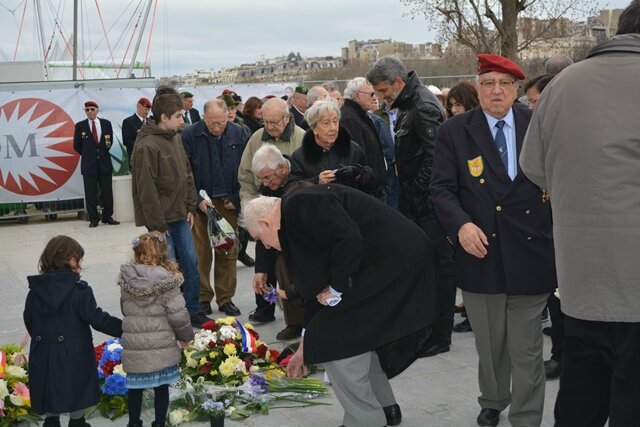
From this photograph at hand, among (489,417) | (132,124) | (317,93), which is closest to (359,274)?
(489,417)

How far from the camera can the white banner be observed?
→ 14.0 metres

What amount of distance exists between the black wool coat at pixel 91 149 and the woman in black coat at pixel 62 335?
361 inches

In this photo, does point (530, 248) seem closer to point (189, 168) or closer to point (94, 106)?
point (189, 168)

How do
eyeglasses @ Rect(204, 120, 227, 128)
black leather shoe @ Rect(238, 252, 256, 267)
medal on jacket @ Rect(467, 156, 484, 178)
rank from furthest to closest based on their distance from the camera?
black leather shoe @ Rect(238, 252, 256, 267) < eyeglasses @ Rect(204, 120, 227, 128) < medal on jacket @ Rect(467, 156, 484, 178)

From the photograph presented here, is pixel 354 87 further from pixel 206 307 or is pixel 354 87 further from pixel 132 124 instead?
pixel 132 124

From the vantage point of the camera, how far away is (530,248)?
4492mm

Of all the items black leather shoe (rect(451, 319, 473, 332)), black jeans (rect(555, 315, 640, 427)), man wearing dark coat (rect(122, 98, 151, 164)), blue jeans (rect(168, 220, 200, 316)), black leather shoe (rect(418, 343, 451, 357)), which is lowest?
black leather shoe (rect(451, 319, 473, 332))

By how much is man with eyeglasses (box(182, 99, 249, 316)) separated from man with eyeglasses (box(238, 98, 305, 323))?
38cm

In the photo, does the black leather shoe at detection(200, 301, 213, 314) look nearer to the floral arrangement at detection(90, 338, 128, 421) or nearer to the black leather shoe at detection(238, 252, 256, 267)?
the black leather shoe at detection(238, 252, 256, 267)

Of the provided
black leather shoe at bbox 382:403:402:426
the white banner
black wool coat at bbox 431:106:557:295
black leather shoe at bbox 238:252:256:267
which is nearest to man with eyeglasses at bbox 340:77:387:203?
black wool coat at bbox 431:106:557:295

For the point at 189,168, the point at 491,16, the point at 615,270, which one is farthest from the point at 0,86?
the point at 615,270

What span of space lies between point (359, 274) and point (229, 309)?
144 inches

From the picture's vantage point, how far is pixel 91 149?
13.8m

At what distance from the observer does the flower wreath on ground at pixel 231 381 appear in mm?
5199
